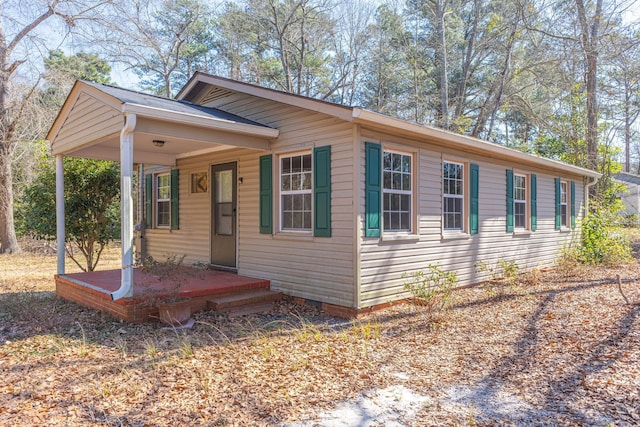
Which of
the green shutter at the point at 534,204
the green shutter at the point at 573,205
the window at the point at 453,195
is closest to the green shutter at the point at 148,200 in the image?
the window at the point at 453,195

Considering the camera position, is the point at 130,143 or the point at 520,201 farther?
the point at 520,201

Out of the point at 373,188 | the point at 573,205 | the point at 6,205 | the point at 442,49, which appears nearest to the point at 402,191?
the point at 373,188

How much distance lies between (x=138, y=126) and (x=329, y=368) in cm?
373

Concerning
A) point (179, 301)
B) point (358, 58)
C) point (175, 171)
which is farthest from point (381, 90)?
point (179, 301)

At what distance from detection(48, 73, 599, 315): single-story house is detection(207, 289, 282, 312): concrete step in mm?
302

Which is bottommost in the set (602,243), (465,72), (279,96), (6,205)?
(602,243)

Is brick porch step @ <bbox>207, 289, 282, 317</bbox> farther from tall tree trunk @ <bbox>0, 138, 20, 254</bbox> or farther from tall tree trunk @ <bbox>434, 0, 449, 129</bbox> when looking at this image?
tall tree trunk @ <bbox>434, 0, 449, 129</bbox>

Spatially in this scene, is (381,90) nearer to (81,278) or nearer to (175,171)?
(175,171)

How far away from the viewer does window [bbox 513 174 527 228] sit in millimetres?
9766

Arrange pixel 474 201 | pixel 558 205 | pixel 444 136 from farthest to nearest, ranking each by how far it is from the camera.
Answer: pixel 558 205 < pixel 474 201 < pixel 444 136

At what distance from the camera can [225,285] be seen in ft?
20.9

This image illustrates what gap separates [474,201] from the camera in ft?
26.6

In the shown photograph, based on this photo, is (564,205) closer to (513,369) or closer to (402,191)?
(402,191)

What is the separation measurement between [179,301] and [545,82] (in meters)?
14.9
